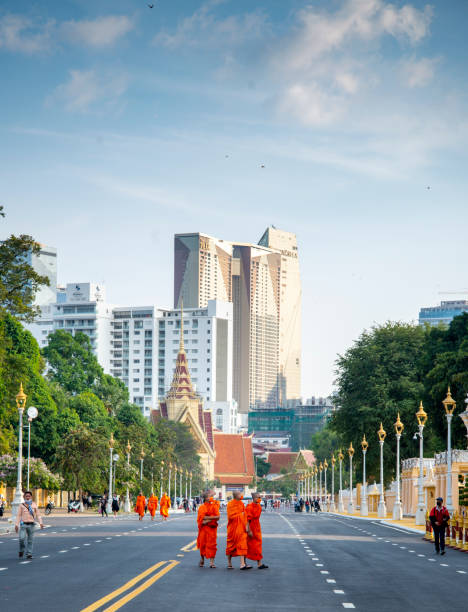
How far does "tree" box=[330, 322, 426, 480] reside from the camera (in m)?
78.8

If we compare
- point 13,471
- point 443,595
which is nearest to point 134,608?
point 443,595

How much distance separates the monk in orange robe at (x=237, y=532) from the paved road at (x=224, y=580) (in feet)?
1.91

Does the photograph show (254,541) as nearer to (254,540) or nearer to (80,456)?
(254,540)

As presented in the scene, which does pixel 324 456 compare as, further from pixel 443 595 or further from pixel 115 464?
pixel 443 595

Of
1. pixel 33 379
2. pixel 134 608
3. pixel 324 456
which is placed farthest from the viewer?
pixel 324 456

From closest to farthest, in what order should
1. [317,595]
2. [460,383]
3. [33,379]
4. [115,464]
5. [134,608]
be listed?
[134,608]
[317,595]
[460,383]
[33,379]
[115,464]

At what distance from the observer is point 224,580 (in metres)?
20.4

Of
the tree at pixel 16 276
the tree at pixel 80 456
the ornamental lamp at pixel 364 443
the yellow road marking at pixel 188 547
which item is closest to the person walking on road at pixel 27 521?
the yellow road marking at pixel 188 547

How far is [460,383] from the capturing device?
215 ft

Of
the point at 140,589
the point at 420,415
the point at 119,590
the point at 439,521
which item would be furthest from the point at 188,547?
the point at 420,415

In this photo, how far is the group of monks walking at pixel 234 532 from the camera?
23312mm

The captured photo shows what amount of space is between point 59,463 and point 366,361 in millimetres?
26025

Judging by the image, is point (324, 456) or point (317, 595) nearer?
point (317, 595)

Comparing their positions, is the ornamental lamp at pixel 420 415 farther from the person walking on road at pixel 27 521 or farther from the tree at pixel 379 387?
the person walking on road at pixel 27 521
